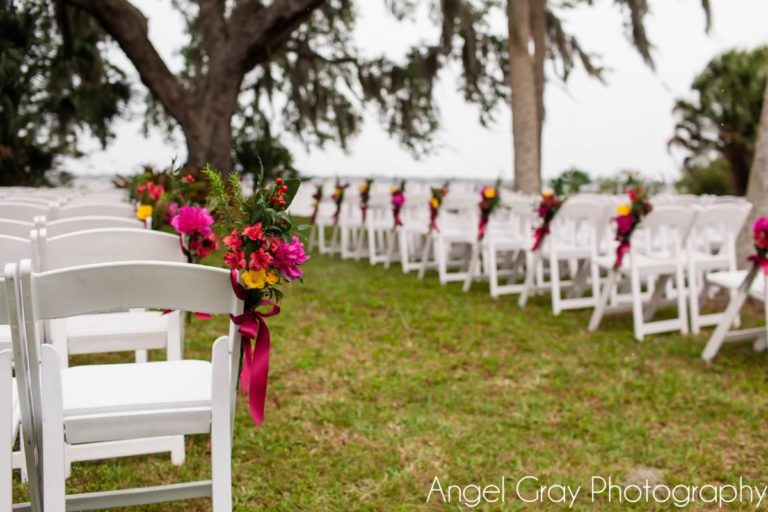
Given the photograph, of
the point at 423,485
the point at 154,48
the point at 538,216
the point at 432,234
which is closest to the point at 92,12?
the point at 154,48

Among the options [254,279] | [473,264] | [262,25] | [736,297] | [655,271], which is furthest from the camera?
[262,25]

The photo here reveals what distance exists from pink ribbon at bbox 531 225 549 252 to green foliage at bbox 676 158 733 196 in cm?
1836

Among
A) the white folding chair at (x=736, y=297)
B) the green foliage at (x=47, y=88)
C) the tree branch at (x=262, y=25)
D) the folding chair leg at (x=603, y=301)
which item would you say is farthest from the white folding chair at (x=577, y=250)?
the green foliage at (x=47, y=88)

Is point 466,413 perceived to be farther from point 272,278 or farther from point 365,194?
point 365,194

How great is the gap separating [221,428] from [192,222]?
0.97m

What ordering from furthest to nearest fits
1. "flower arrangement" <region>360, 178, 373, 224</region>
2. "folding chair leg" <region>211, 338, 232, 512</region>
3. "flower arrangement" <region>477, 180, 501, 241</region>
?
"flower arrangement" <region>360, 178, 373, 224</region>, "flower arrangement" <region>477, 180, 501, 241</region>, "folding chair leg" <region>211, 338, 232, 512</region>

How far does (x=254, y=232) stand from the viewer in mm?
1836

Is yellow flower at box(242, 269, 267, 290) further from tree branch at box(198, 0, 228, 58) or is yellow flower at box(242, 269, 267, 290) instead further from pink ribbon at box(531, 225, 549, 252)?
tree branch at box(198, 0, 228, 58)

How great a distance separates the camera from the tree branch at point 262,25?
10177mm

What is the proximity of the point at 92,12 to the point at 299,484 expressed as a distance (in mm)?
9356

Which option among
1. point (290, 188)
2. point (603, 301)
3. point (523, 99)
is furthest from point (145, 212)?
point (523, 99)

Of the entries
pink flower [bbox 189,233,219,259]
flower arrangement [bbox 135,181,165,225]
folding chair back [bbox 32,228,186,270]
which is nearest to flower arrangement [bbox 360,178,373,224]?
flower arrangement [bbox 135,181,165,225]

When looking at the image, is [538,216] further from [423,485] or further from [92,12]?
[92,12]

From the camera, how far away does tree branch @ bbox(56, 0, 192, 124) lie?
10336 mm
